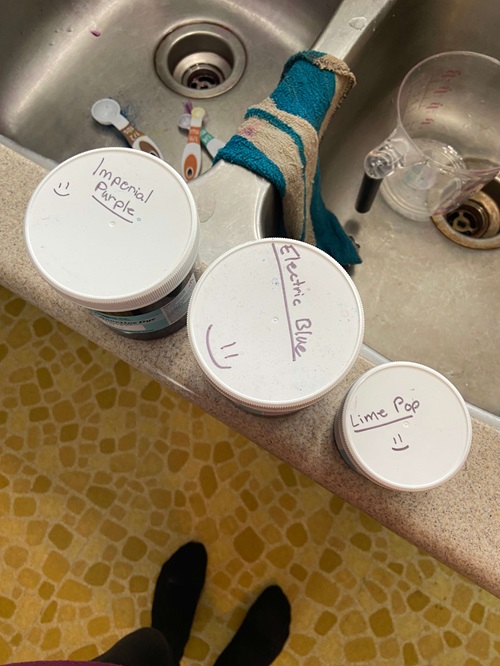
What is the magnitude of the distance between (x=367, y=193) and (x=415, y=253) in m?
0.14

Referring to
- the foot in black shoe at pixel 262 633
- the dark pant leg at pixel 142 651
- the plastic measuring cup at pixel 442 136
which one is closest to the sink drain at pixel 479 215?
the plastic measuring cup at pixel 442 136

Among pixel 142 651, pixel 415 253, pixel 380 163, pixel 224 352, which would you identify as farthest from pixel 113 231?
pixel 142 651

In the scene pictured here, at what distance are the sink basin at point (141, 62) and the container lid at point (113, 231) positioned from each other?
0.48 m

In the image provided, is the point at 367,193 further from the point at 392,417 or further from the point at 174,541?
the point at 174,541

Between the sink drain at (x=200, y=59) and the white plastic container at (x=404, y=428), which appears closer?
the white plastic container at (x=404, y=428)

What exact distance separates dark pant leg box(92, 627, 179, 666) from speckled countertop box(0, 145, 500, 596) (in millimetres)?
717

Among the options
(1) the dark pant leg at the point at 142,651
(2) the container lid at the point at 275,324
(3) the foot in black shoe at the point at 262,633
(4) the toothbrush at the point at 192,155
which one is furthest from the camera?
(3) the foot in black shoe at the point at 262,633

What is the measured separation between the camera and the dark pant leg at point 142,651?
1.00 metres

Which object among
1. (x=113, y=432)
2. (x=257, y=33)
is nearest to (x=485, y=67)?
(x=257, y=33)

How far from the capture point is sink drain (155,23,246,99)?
95cm

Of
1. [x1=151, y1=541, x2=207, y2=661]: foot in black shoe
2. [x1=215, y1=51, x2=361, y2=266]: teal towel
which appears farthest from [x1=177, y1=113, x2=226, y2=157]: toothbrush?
[x1=151, y1=541, x2=207, y2=661]: foot in black shoe

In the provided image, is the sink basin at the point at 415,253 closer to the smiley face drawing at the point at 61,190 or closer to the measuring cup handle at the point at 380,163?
the measuring cup handle at the point at 380,163

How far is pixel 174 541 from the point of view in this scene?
3.95 ft

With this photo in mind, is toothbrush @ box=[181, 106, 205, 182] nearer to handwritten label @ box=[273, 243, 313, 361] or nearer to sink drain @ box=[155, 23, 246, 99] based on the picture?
sink drain @ box=[155, 23, 246, 99]
